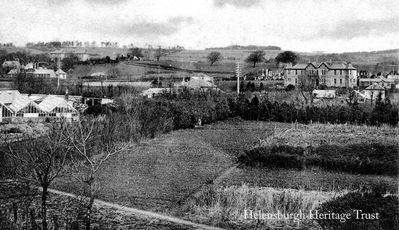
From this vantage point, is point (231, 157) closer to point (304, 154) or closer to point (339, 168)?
point (304, 154)

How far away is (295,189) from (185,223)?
6.28 m

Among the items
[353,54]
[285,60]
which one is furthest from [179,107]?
[353,54]

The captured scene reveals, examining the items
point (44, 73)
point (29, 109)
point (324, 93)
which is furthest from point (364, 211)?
point (44, 73)

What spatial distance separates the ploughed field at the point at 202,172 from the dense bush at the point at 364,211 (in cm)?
518

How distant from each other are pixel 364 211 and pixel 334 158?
36.5ft

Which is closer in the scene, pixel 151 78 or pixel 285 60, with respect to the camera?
pixel 151 78

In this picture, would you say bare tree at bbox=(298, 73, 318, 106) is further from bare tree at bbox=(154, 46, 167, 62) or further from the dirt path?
bare tree at bbox=(154, 46, 167, 62)

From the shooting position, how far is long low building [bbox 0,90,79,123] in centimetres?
4297

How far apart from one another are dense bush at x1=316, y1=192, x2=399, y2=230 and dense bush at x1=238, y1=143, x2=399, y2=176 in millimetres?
Result: 8973

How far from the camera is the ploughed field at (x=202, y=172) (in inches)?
752

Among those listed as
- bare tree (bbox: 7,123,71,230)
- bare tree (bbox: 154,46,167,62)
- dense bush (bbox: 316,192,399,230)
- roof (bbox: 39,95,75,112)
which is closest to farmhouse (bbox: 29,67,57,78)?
bare tree (bbox: 154,46,167,62)

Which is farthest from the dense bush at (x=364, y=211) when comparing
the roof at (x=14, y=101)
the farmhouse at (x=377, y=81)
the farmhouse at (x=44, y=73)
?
the farmhouse at (x=44, y=73)

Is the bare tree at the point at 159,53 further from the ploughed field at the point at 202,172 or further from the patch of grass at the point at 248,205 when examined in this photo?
the patch of grass at the point at 248,205

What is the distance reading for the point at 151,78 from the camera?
7494 centimetres
